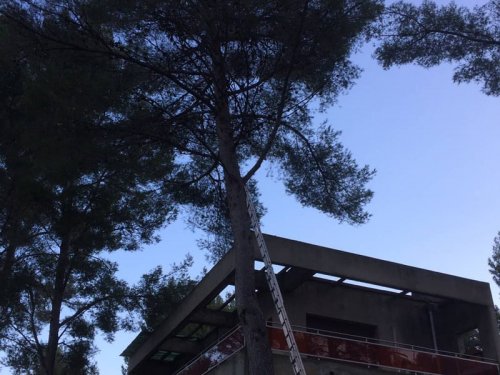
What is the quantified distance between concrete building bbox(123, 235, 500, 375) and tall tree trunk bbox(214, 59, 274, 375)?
245 cm

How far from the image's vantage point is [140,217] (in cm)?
1631

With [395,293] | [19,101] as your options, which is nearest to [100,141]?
[19,101]

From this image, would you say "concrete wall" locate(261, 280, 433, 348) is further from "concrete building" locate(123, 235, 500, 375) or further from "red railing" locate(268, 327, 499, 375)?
"red railing" locate(268, 327, 499, 375)

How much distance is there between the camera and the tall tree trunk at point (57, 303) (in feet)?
50.1

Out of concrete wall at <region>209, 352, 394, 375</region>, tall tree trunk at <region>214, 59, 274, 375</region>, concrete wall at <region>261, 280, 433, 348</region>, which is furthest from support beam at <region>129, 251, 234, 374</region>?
tall tree trunk at <region>214, 59, 274, 375</region>

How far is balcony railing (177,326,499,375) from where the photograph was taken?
40.9 feet

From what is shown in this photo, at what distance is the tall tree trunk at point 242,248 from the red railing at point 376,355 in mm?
2734

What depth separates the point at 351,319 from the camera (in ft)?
49.8

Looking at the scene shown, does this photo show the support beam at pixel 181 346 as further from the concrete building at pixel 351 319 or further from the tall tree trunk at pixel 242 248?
the tall tree trunk at pixel 242 248

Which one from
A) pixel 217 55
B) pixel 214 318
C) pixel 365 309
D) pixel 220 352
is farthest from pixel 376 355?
pixel 217 55

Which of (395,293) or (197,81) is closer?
(197,81)

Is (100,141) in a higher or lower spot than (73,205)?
lower

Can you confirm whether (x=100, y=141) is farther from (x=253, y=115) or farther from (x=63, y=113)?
(x=253, y=115)

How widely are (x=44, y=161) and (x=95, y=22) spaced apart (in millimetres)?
2742
